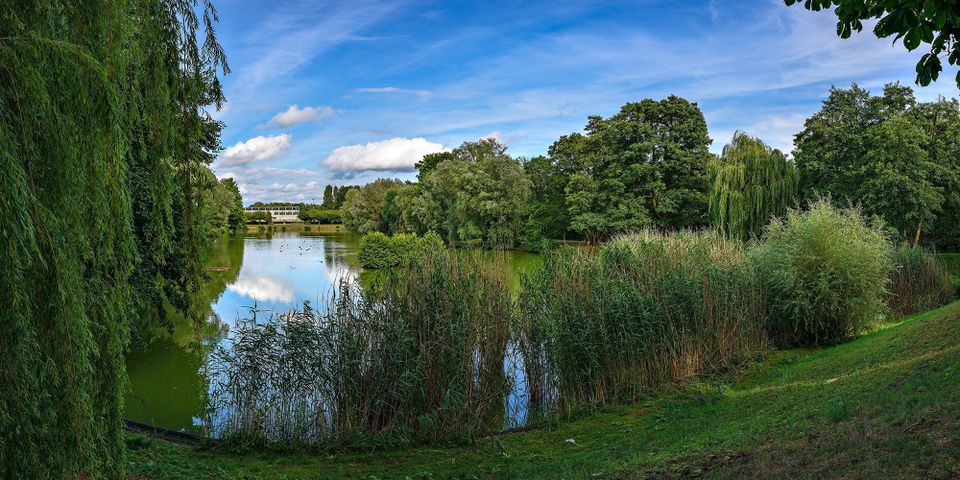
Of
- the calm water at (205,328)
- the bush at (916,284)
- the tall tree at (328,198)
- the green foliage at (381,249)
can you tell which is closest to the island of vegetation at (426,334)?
the bush at (916,284)

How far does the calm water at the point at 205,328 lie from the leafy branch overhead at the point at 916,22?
5.54 m

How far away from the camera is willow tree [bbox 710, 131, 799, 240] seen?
1085 inches

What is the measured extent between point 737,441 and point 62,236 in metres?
6.04

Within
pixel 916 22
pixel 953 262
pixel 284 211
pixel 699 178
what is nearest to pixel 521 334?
pixel 916 22

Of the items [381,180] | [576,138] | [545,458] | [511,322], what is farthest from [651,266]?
[381,180]

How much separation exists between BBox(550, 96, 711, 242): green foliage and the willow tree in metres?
5.37

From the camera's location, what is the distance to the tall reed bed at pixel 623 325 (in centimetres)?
943

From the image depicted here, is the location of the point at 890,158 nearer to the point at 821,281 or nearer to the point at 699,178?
the point at 699,178

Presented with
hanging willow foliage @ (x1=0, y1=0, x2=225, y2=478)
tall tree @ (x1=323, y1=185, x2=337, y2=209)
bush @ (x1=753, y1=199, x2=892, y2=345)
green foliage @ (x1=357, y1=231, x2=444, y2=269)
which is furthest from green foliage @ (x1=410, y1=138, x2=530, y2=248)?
tall tree @ (x1=323, y1=185, x2=337, y2=209)

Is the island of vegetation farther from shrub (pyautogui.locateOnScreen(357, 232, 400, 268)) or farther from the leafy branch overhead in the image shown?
shrub (pyautogui.locateOnScreen(357, 232, 400, 268))

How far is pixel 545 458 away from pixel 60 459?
554cm

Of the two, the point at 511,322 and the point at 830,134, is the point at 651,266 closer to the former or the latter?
the point at 511,322

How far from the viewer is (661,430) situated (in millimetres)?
7586

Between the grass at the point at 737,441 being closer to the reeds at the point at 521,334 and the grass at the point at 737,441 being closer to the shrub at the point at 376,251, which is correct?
the reeds at the point at 521,334
